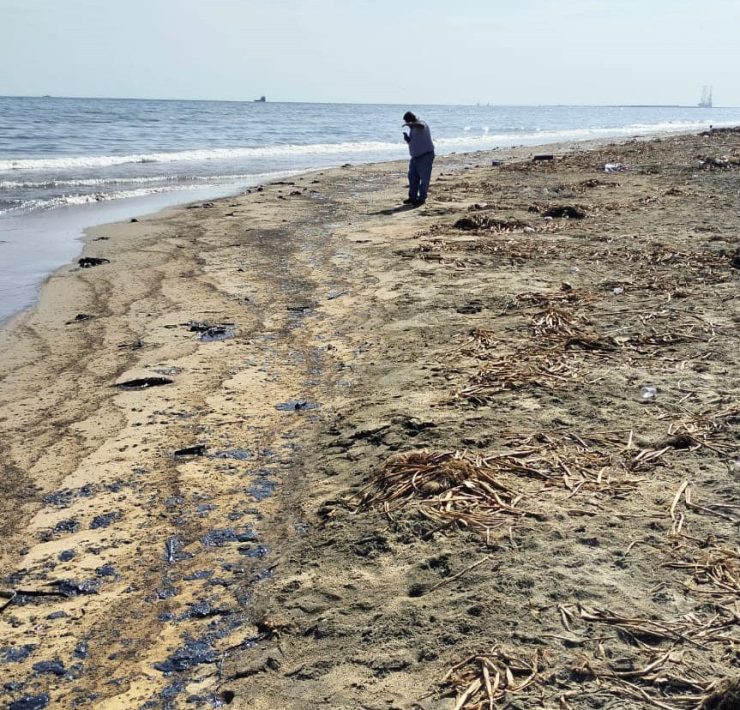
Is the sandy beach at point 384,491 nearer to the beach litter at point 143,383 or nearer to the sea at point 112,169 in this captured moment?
the beach litter at point 143,383

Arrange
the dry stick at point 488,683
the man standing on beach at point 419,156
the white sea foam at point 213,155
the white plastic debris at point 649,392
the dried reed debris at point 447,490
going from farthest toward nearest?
the white sea foam at point 213,155, the man standing on beach at point 419,156, the white plastic debris at point 649,392, the dried reed debris at point 447,490, the dry stick at point 488,683

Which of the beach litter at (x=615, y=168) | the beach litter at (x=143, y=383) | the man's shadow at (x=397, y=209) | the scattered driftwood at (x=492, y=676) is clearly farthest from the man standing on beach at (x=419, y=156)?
the scattered driftwood at (x=492, y=676)

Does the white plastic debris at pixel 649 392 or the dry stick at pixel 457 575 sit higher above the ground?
the white plastic debris at pixel 649 392

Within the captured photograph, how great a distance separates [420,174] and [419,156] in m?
0.31

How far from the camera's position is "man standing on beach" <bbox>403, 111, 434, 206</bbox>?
1283 centimetres

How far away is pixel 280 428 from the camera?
4.54 m

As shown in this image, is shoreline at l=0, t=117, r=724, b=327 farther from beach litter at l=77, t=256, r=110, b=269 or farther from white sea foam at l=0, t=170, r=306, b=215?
white sea foam at l=0, t=170, r=306, b=215

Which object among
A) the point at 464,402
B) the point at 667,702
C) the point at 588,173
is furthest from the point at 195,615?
the point at 588,173

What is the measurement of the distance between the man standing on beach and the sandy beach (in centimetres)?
550

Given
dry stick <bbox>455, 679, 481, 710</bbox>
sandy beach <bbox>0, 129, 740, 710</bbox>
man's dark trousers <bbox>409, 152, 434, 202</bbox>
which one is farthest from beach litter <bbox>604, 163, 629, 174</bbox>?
dry stick <bbox>455, 679, 481, 710</bbox>

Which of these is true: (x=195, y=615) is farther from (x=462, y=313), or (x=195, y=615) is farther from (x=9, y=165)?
(x=9, y=165)

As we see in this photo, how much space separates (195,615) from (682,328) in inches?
152

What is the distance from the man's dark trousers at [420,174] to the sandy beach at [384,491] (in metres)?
5.51

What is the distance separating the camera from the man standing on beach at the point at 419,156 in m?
12.8
